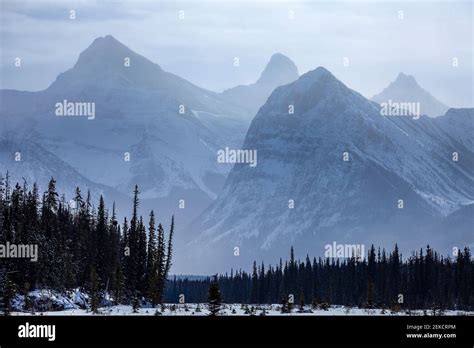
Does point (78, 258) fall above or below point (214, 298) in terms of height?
above

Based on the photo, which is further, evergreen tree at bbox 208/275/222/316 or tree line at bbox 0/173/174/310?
tree line at bbox 0/173/174/310

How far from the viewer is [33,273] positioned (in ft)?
420

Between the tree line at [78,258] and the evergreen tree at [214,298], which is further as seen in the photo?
the tree line at [78,258]

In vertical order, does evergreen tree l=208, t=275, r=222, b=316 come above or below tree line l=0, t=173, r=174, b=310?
below

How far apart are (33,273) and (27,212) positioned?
17.0 m

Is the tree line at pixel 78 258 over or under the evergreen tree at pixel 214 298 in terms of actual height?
over

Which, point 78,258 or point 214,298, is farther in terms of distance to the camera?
point 78,258
